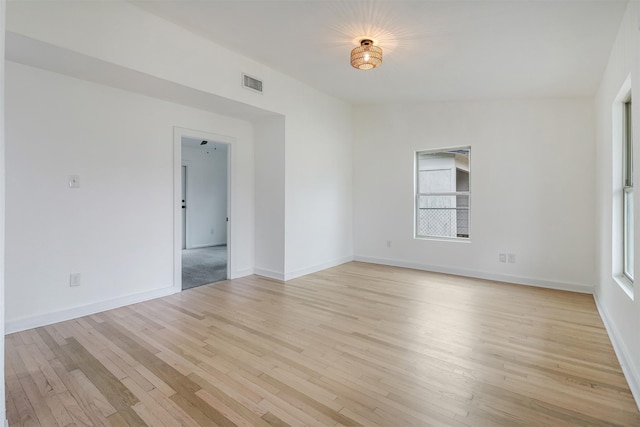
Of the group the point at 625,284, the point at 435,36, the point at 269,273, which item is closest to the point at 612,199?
the point at 625,284

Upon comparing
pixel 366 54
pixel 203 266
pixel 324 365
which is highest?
pixel 366 54

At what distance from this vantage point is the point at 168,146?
3926mm

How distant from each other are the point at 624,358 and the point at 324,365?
211 cm

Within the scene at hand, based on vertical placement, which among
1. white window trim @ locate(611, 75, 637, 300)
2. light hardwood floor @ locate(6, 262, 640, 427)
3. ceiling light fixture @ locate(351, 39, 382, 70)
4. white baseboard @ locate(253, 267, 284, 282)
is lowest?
light hardwood floor @ locate(6, 262, 640, 427)

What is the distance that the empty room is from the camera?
6.55ft

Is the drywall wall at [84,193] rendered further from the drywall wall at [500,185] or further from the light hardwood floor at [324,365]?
the drywall wall at [500,185]

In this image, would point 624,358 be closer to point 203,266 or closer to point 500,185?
point 500,185

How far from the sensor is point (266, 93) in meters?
4.16

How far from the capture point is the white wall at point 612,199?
6.49 ft

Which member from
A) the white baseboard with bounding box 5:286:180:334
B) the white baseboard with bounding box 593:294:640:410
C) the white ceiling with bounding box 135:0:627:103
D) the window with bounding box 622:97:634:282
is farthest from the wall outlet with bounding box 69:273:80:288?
the window with bounding box 622:97:634:282

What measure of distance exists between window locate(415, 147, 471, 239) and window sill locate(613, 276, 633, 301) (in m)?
2.29

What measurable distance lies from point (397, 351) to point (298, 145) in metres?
3.25

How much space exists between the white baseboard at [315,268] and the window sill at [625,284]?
357 cm

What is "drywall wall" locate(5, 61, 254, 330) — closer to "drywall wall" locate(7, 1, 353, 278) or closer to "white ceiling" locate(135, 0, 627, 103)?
"drywall wall" locate(7, 1, 353, 278)
